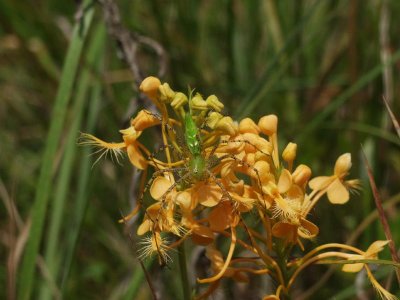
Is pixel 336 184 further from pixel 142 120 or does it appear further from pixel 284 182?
pixel 142 120

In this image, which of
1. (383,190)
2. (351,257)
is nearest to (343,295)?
(383,190)

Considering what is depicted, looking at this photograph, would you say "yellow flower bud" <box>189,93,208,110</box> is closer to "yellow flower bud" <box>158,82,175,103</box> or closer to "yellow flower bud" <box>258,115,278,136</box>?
"yellow flower bud" <box>158,82,175,103</box>

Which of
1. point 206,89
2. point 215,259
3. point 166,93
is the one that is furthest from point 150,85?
point 206,89

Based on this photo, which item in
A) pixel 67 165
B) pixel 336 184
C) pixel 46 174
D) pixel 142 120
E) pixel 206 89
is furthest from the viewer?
pixel 206 89

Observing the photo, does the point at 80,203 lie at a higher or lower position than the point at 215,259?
higher

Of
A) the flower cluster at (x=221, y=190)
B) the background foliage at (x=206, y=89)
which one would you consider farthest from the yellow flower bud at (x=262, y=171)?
the background foliage at (x=206, y=89)

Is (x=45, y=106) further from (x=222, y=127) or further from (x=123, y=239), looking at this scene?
(x=222, y=127)

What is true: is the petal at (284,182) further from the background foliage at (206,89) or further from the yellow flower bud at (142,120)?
the background foliage at (206,89)

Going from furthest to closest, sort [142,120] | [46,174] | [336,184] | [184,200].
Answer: [46,174] < [336,184] < [142,120] < [184,200]

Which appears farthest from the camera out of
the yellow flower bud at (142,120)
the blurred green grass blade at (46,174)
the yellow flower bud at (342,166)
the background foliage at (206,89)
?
the background foliage at (206,89)
